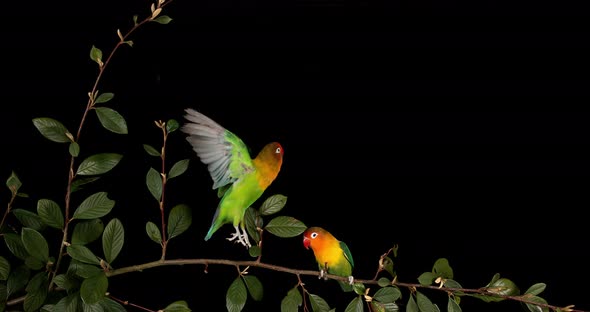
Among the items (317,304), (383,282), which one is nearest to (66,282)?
(317,304)

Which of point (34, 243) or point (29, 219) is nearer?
point (34, 243)

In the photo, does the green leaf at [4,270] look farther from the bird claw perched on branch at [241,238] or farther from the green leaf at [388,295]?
the green leaf at [388,295]

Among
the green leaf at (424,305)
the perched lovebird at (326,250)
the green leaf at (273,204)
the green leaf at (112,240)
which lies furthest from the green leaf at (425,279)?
the green leaf at (112,240)

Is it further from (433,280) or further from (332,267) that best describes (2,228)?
(433,280)

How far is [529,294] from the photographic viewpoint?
1.22 m

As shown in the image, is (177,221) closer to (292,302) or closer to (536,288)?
(292,302)

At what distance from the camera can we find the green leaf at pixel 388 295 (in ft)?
4.01

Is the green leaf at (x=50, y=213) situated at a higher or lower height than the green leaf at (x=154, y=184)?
lower

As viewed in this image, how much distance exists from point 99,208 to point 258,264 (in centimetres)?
33

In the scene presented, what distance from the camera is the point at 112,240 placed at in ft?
3.97

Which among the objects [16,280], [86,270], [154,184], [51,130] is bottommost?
[16,280]

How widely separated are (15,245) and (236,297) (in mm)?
450

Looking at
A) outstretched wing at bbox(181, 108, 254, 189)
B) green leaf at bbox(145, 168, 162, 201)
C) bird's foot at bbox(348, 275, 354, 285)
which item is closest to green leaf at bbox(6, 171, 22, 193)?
green leaf at bbox(145, 168, 162, 201)

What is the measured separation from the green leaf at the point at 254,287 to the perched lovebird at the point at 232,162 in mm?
115
